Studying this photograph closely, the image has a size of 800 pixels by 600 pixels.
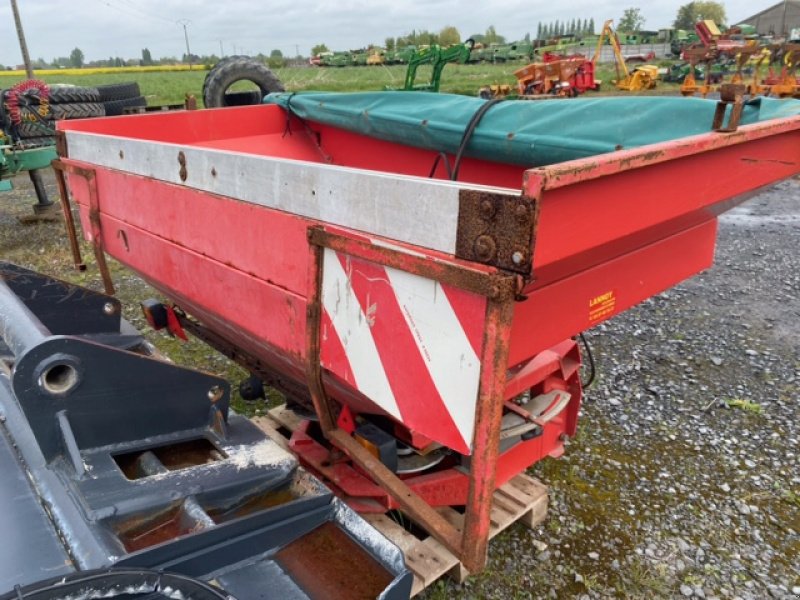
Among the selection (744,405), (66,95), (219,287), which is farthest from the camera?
(66,95)

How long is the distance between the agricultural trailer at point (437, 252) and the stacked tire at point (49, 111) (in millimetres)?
5061

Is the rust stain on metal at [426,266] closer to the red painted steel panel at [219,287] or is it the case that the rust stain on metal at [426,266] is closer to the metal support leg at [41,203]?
the red painted steel panel at [219,287]

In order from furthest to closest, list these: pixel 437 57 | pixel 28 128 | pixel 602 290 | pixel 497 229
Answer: pixel 437 57 → pixel 28 128 → pixel 602 290 → pixel 497 229

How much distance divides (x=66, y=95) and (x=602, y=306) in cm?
782

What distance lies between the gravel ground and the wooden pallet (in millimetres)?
116

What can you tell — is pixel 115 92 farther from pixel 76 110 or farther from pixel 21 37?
pixel 21 37

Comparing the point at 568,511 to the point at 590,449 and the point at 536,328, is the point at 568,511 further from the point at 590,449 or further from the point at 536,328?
the point at 536,328

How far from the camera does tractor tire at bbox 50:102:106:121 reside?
292 inches

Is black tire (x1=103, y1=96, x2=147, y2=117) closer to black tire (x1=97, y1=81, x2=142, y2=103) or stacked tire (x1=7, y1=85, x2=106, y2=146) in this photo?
black tire (x1=97, y1=81, x2=142, y2=103)

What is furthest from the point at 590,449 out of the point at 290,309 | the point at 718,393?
the point at 290,309

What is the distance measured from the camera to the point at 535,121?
2348mm

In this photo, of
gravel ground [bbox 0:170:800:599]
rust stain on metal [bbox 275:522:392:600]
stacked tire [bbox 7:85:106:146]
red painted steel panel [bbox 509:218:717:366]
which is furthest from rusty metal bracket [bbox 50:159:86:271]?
stacked tire [bbox 7:85:106:146]

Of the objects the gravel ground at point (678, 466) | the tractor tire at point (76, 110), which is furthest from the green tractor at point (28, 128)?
the gravel ground at point (678, 466)

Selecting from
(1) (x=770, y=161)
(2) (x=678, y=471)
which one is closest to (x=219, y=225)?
(1) (x=770, y=161)
